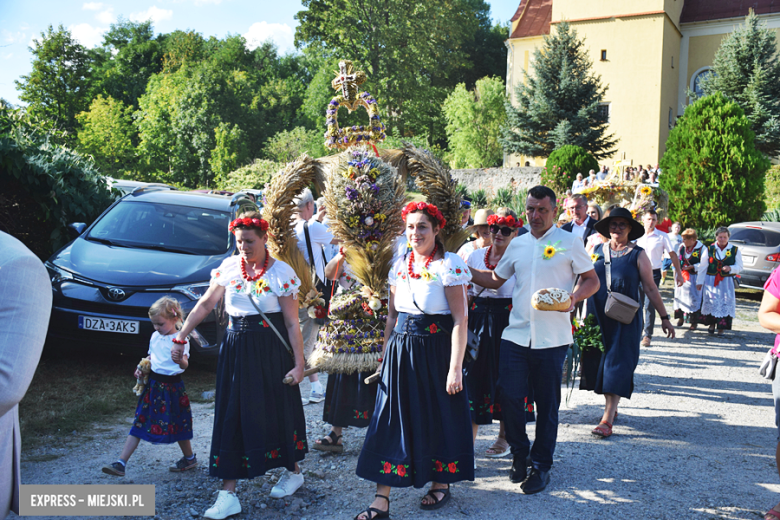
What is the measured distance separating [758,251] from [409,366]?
12.7m

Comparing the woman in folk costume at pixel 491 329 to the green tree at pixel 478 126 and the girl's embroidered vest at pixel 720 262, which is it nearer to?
the girl's embroidered vest at pixel 720 262

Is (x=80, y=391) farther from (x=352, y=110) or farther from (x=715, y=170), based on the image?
(x=715, y=170)

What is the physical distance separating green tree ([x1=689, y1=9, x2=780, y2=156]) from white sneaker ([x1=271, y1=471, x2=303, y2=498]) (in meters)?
30.1

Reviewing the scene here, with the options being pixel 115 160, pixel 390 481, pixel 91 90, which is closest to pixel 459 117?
pixel 115 160

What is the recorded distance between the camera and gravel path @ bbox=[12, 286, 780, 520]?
152 inches

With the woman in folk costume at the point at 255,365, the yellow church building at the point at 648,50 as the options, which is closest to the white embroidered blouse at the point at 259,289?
the woman in folk costume at the point at 255,365

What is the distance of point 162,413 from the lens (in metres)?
4.18

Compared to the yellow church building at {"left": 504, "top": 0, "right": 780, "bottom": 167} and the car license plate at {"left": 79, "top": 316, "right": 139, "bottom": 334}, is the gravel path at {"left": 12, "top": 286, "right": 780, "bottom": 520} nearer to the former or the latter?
the car license plate at {"left": 79, "top": 316, "right": 139, "bottom": 334}

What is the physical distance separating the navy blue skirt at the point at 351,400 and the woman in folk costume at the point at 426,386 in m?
0.58

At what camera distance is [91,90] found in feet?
155

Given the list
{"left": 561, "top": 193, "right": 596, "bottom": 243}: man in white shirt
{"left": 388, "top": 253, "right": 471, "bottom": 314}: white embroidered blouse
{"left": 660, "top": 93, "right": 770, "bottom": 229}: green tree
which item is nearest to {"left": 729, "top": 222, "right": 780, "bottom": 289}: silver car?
{"left": 660, "top": 93, "right": 770, "bottom": 229}: green tree

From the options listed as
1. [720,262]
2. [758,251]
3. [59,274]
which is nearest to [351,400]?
[59,274]

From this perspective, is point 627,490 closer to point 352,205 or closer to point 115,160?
point 352,205

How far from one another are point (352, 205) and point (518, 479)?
2279 mm
